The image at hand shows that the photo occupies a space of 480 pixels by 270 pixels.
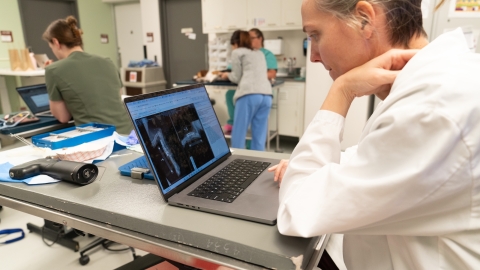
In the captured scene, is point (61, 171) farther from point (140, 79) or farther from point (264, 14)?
point (140, 79)

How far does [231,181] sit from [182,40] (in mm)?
4734

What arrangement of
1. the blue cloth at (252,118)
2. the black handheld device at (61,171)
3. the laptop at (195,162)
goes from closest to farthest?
the laptop at (195,162)
the black handheld device at (61,171)
the blue cloth at (252,118)

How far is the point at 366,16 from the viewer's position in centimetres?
71

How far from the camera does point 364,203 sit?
562 millimetres

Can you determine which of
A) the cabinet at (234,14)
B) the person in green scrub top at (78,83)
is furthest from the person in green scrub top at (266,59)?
the person in green scrub top at (78,83)

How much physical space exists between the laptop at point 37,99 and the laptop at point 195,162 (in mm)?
1501

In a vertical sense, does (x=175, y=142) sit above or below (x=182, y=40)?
below

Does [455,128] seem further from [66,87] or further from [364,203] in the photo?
[66,87]

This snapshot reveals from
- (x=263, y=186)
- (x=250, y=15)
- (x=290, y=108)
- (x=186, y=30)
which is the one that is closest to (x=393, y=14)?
(x=263, y=186)

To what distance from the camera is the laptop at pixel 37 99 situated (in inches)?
81.1

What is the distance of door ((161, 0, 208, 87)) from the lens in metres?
5.11

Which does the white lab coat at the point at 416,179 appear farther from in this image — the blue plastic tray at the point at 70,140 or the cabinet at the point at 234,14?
the cabinet at the point at 234,14

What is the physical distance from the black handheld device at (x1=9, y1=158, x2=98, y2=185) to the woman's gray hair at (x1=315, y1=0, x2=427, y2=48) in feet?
2.44

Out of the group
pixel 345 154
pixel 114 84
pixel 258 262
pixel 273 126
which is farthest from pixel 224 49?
pixel 258 262
